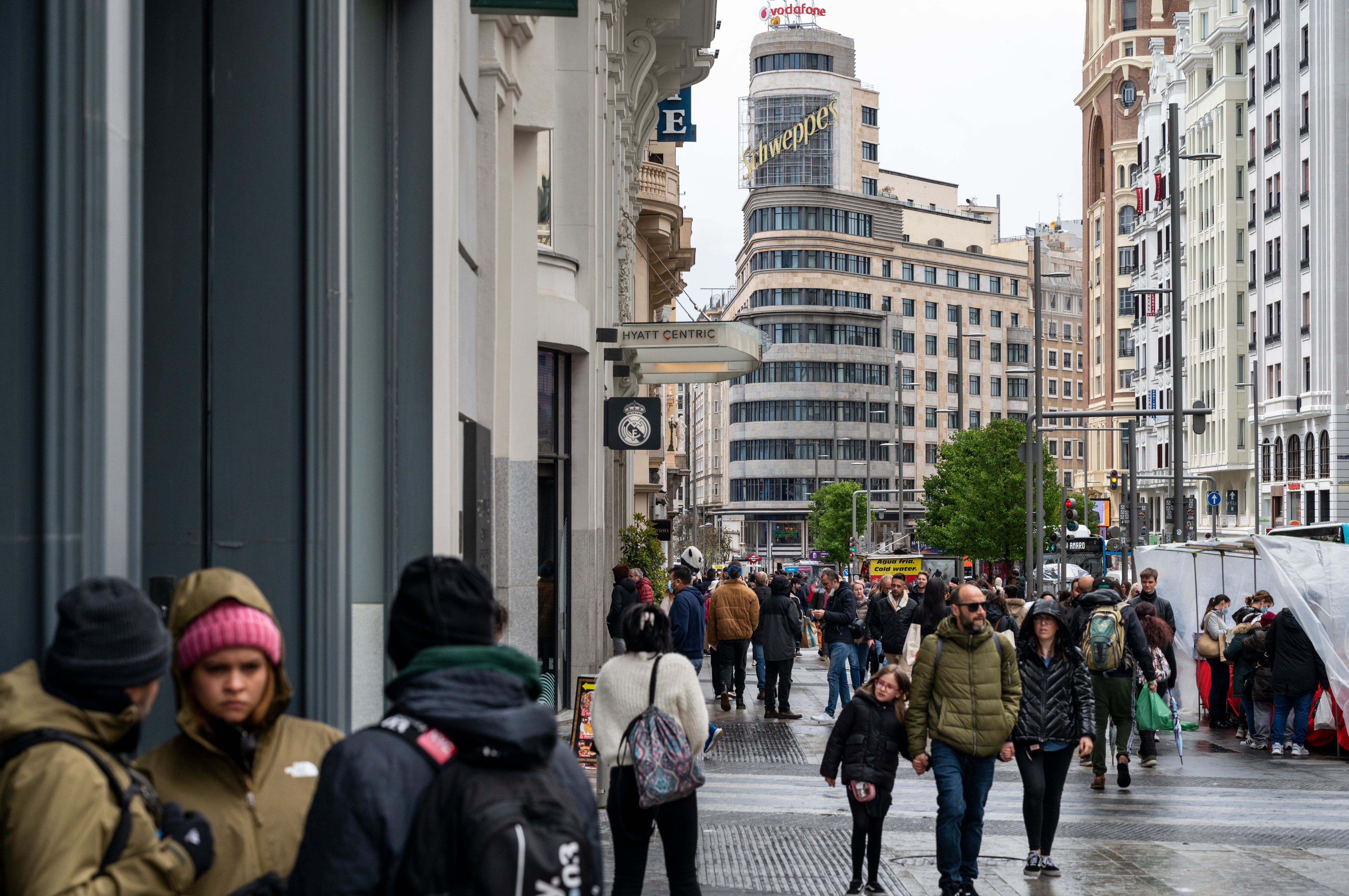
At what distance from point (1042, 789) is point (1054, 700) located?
56cm

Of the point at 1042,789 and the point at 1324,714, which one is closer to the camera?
the point at 1042,789

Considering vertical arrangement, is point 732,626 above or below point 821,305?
below

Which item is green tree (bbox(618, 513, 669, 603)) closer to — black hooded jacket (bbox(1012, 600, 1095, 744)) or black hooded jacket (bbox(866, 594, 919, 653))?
black hooded jacket (bbox(866, 594, 919, 653))

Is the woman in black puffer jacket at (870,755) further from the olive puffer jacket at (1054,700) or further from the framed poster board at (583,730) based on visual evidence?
the framed poster board at (583,730)

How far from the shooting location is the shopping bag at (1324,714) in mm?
17125

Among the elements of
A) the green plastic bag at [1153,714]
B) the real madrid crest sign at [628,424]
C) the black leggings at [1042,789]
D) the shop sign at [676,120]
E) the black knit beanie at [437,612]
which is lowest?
the green plastic bag at [1153,714]

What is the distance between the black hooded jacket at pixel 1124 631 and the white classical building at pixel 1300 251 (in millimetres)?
62535

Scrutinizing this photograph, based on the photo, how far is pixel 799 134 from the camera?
134500 millimetres

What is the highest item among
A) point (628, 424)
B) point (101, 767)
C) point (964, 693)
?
point (628, 424)

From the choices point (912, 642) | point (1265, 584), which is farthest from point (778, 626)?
point (1265, 584)

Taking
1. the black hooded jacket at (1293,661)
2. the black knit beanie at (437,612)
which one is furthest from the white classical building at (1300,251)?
the black knit beanie at (437,612)

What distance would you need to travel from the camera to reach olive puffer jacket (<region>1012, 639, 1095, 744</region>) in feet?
32.0

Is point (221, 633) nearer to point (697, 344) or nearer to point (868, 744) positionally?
point (868, 744)

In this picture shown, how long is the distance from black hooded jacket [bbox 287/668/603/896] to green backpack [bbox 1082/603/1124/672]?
11548mm
